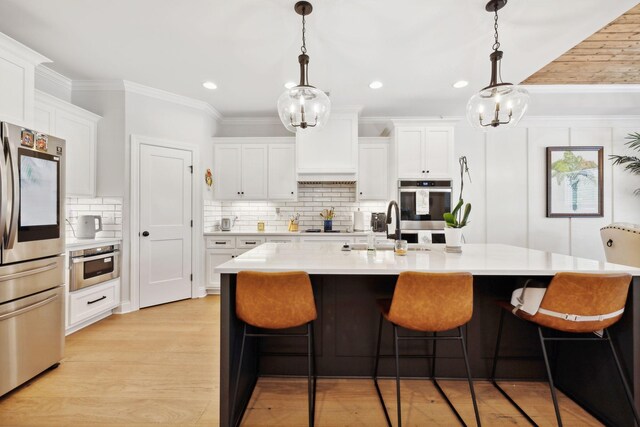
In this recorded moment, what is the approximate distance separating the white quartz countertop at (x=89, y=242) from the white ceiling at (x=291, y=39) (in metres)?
1.90

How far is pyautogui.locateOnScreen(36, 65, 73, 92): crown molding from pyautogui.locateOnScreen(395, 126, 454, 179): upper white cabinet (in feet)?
13.8

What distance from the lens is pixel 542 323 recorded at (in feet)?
5.19

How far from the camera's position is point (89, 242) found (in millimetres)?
3047

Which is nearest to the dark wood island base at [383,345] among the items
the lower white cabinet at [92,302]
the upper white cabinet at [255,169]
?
the lower white cabinet at [92,302]

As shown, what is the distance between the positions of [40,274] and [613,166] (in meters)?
7.08

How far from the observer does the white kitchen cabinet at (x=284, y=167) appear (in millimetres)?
4445

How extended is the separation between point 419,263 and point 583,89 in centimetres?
403

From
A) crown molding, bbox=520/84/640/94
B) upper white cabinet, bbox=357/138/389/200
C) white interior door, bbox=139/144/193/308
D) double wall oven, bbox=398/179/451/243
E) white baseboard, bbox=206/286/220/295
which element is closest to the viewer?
white interior door, bbox=139/144/193/308

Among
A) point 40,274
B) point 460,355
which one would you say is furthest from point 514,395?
point 40,274

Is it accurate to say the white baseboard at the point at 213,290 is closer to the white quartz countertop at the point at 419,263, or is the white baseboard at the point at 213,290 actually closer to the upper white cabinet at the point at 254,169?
the upper white cabinet at the point at 254,169

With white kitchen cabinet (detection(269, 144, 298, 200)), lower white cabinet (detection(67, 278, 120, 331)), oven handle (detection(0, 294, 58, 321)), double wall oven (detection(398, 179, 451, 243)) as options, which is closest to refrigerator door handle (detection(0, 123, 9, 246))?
oven handle (detection(0, 294, 58, 321))

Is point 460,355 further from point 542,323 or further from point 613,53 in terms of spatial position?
point 613,53

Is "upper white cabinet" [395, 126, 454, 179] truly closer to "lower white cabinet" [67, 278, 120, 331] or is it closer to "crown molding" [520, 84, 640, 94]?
"crown molding" [520, 84, 640, 94]

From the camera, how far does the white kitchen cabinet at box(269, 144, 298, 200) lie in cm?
445
